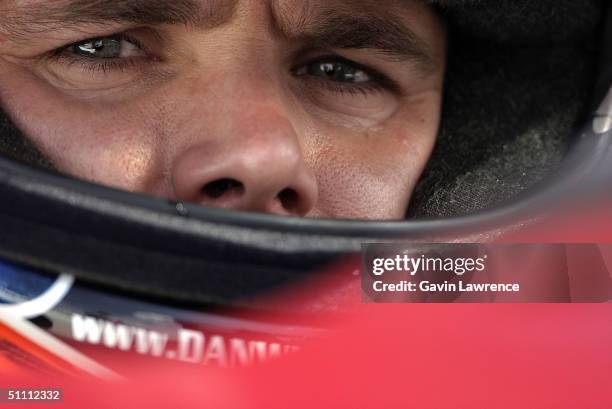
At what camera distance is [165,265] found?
90 cm

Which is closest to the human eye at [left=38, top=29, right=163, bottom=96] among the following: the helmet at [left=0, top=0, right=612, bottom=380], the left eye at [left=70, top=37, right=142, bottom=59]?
the left eye at [left=70, top=37, right=142, bottom=59]

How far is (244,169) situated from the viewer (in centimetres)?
102

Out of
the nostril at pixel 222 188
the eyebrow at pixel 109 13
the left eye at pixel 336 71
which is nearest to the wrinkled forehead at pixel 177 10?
the eyebrow at pixel 109 13

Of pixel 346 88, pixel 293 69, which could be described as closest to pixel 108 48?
pixel 293 69

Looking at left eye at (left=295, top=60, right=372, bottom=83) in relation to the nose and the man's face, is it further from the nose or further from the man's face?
the nose

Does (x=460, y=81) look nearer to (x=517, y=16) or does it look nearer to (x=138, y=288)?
(x=517, y=16)

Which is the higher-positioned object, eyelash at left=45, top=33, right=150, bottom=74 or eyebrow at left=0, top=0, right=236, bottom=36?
eyebrow at left=0, top=0, right=236, bottom=36

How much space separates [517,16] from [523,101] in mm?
186

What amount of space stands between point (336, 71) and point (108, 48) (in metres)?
0.32

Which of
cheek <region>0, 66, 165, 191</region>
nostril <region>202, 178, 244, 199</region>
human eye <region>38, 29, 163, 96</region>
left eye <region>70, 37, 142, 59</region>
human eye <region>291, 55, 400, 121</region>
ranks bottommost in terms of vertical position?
nostril <region>202, 178, 244, 199</region>

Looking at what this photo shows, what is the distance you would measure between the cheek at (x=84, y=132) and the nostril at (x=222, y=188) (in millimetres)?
72

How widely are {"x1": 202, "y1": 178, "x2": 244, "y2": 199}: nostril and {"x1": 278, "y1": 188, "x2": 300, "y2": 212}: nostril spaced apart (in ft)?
0.18

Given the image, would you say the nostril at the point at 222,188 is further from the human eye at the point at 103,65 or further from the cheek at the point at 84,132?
the human eye at the point at 103,65

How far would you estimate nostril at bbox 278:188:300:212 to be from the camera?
42.6 inches
